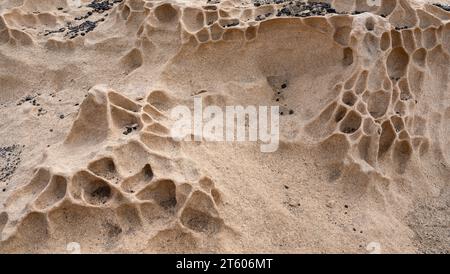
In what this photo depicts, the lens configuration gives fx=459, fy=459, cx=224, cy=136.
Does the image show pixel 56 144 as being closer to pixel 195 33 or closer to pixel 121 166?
pixel 121 166

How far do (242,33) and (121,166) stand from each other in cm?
201

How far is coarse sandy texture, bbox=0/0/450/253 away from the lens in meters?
3.74

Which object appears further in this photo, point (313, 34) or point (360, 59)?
point (313, 34)

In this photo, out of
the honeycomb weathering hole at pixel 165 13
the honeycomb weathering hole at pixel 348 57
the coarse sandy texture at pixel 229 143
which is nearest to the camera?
the coarse sandy texture at pixel 229 143

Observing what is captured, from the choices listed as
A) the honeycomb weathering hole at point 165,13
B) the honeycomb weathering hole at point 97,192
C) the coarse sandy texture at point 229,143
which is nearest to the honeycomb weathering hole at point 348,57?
the coarse sandy texture at point 229,143

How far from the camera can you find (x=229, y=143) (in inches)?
173

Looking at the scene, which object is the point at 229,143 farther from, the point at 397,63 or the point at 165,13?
the point at 397,63

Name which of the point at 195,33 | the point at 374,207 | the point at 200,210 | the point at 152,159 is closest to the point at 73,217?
the point at 152,159

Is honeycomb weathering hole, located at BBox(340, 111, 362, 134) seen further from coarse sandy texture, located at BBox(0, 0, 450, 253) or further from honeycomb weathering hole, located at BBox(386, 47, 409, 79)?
honeycomb weathering hole, located at BBox(386, 47, 409, 79)

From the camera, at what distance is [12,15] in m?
5.77

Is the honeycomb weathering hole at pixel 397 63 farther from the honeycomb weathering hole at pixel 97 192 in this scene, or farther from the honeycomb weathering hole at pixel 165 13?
the honeycomb weathering hole at pixel 97 192

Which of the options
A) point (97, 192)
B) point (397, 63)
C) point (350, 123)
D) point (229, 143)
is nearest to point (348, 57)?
point (397, 63)

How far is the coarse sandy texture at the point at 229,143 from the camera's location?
3.74 metres

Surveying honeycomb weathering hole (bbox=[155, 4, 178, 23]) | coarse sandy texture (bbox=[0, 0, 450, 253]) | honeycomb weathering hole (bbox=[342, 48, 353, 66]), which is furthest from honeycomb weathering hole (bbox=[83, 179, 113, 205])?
honeycomb weathering hole (bbox=[342, 48, 353, 66])
